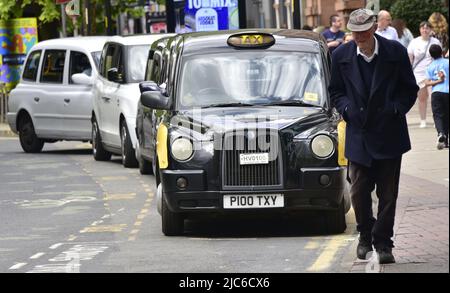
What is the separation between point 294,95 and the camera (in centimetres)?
1329

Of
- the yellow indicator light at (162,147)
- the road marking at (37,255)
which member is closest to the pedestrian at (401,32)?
the yellow indicator light at (162,147)

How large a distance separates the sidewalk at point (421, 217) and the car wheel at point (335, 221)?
0.48 m

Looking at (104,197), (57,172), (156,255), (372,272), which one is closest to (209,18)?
(57,172)

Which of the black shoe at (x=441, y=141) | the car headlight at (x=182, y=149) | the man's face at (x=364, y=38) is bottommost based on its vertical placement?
the black shoe at (x=441, y=141)

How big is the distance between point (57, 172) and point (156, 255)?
959 centimetres

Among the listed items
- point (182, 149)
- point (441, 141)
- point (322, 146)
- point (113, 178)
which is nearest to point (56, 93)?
point (113, 178)

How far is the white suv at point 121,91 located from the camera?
65.6 ft

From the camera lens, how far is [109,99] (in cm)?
2098

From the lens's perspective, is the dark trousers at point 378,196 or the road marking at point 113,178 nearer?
the dark trousers at point 378,196

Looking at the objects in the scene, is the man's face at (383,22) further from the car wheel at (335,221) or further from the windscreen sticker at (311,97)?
the car wheel at (335,221)

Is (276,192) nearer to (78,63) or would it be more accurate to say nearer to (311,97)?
(311,97)

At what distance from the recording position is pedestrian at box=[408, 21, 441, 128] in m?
22.9
